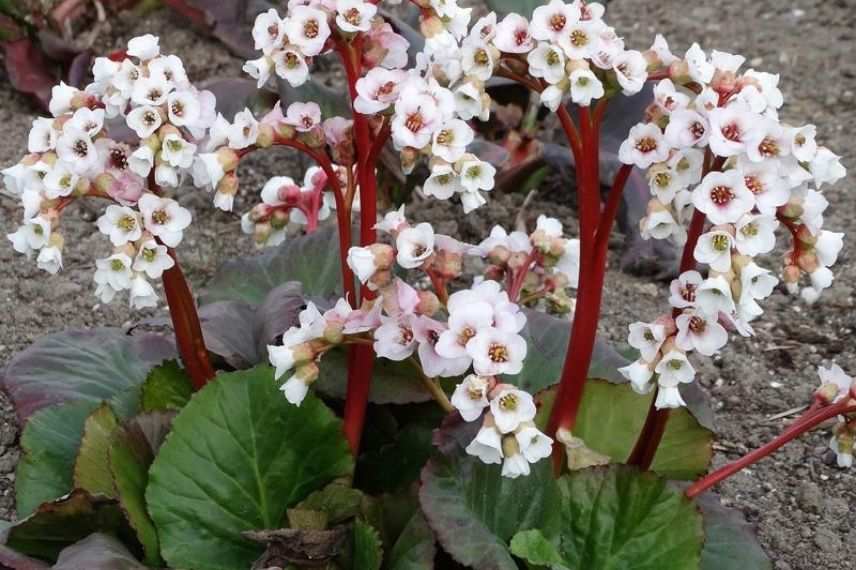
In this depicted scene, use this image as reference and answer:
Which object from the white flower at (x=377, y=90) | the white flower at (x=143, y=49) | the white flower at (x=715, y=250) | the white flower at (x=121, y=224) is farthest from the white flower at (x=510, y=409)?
the white flower at (x=143, y=49)

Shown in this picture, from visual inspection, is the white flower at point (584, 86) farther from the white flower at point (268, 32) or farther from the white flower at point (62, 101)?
the white flower at point (62, 101)

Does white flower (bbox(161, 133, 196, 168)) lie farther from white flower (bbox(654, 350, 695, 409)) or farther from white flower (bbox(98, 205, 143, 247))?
white flower (bbox(654, 350, 695, 409))

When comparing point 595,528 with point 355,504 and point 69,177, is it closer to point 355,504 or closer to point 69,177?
point 355,504

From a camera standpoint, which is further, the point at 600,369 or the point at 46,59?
the point at 46,59

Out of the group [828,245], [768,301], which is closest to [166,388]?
[828,245]

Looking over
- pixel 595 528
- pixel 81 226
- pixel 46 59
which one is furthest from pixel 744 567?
pixel 46 59

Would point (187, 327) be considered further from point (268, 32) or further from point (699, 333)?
point (699, 333)
